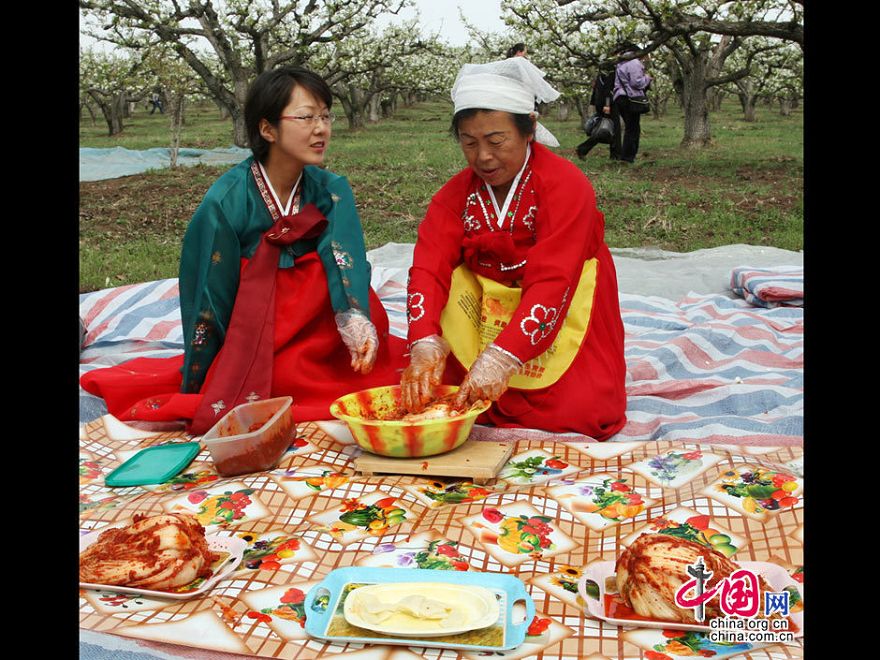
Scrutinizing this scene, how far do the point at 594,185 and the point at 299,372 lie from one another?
7206 millimetres

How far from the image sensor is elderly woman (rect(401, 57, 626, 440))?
335 cm

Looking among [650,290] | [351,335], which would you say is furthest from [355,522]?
[650,290]

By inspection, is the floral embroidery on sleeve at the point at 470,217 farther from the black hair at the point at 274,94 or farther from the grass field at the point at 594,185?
the grass field at the point at 594,185

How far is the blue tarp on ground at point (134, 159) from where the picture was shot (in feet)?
38.2

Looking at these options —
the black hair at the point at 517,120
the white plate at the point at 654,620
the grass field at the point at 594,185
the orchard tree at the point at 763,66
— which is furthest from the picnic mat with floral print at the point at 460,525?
the orchard tree at the point at 763,66

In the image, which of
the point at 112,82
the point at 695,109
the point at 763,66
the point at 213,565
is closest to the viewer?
the point at 213,565

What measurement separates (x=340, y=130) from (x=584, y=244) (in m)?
17.8

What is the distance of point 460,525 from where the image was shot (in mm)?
2609

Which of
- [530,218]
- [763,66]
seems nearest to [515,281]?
[530,218]

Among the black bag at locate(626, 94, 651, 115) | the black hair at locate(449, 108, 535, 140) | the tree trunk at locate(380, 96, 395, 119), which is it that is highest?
the tree trunk at locate(380, 96, 395, 119)

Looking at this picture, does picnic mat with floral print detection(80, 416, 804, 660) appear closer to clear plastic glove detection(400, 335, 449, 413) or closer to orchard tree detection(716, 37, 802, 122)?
clear plastic glove detection(400, 335, 449, 413)

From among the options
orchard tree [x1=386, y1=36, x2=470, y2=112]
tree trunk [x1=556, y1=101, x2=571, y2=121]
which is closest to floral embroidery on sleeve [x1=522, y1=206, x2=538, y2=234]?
orchard tree [x1=386, y1=36, x2=470, y2=112]
